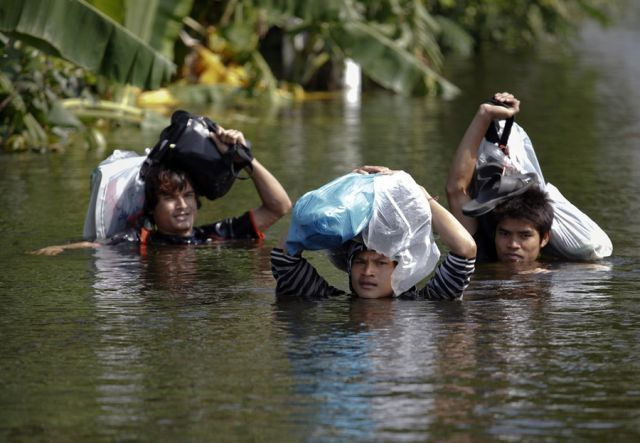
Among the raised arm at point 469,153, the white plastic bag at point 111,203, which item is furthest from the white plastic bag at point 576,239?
the white plastic bag at point 111,203

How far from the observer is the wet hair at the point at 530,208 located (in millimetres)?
9258

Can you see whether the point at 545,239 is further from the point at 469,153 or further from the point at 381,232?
the point at 381,232

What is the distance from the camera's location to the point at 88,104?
16688 millimetres

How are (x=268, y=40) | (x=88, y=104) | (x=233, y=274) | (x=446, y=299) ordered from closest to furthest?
(x=446, y=299) < (x=233, y=274) < (x=88, y=104) < (x=268, y=40)

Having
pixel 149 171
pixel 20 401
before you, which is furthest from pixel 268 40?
pixel 20 401

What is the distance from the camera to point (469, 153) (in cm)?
931

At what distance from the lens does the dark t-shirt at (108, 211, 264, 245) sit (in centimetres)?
1031

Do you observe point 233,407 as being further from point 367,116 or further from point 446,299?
point 367,116

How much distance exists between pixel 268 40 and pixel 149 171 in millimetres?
18527

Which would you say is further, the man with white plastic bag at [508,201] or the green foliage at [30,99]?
the green foliage at [30,99]

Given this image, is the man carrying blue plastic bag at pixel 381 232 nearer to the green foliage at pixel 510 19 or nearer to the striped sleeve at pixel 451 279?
the striped sleeve at pixel 451 279

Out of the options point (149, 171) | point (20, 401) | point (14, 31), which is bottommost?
point (20, 401)

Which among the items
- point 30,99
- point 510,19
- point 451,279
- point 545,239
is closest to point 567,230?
point 545,239

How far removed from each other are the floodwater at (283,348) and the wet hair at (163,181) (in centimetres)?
40
